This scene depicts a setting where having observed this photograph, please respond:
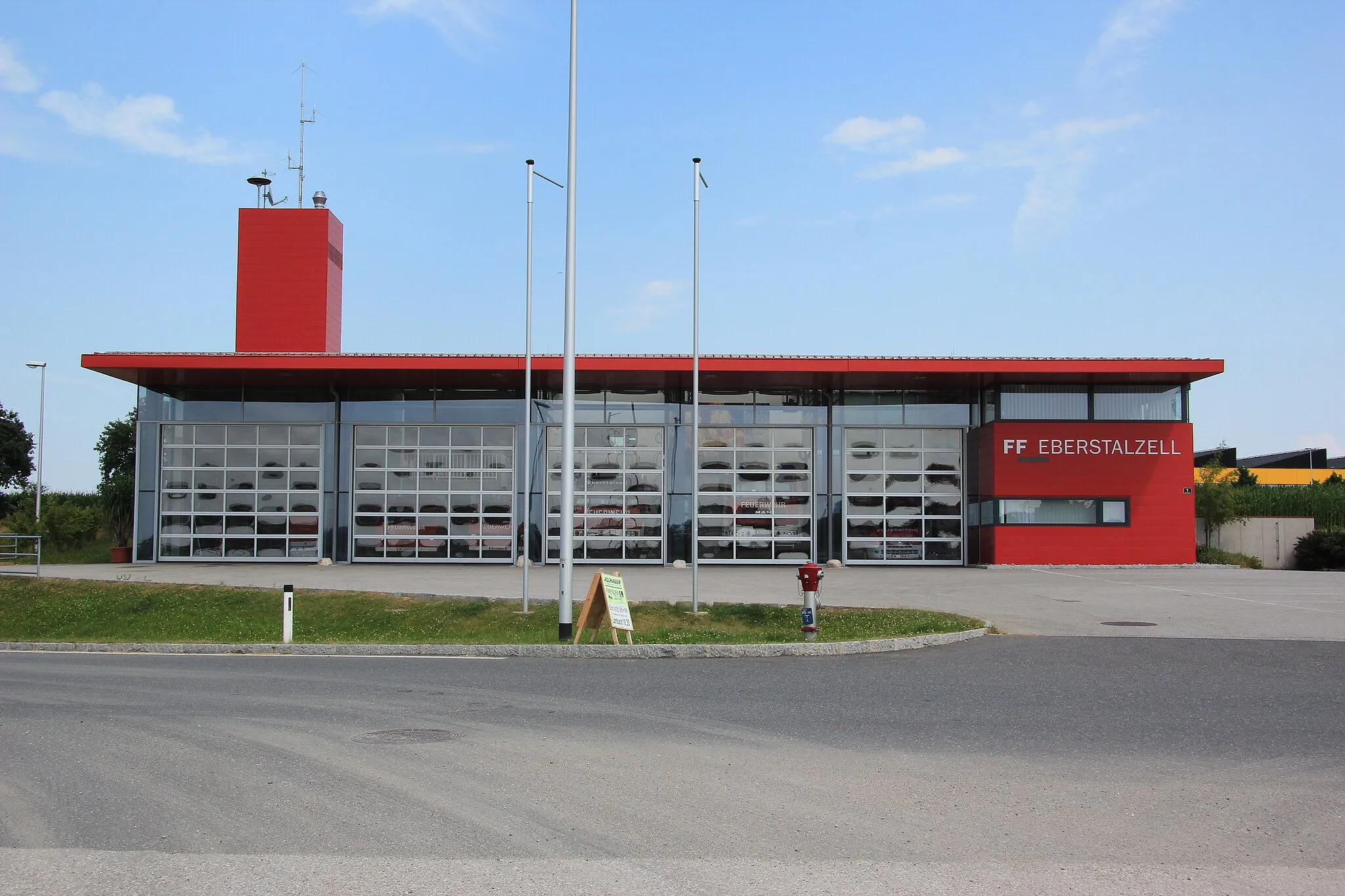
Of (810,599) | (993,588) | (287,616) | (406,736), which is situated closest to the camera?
(406,736)

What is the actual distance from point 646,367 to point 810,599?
48.9 ft

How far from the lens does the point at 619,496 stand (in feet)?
108

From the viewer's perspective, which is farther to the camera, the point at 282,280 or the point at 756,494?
the point at 282,280


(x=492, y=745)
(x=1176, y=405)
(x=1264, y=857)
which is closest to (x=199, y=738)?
(x=492, y=745)

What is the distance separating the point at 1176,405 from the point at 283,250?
2915 cm

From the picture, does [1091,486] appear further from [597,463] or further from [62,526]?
[62,526]

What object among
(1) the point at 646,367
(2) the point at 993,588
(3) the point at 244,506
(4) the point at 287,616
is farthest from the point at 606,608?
(3) the point at 244,506

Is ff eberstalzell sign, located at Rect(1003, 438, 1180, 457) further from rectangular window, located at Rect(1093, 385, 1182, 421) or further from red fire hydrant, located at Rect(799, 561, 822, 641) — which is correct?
red fire hydrant, located at Rect(799, 561, 822, 641)

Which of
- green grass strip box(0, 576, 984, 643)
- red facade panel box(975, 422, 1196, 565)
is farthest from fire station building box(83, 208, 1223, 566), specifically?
green grass strip box(0, 576, 984, 643)

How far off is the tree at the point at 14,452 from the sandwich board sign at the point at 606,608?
56263 mm

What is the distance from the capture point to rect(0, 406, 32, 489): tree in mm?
62000

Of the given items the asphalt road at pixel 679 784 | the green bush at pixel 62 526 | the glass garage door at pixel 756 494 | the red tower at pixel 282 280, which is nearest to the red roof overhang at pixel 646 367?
the glass garage door at pixel 756 494

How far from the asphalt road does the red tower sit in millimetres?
29287

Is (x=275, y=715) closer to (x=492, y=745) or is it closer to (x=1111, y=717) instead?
(x=492, y=745)
